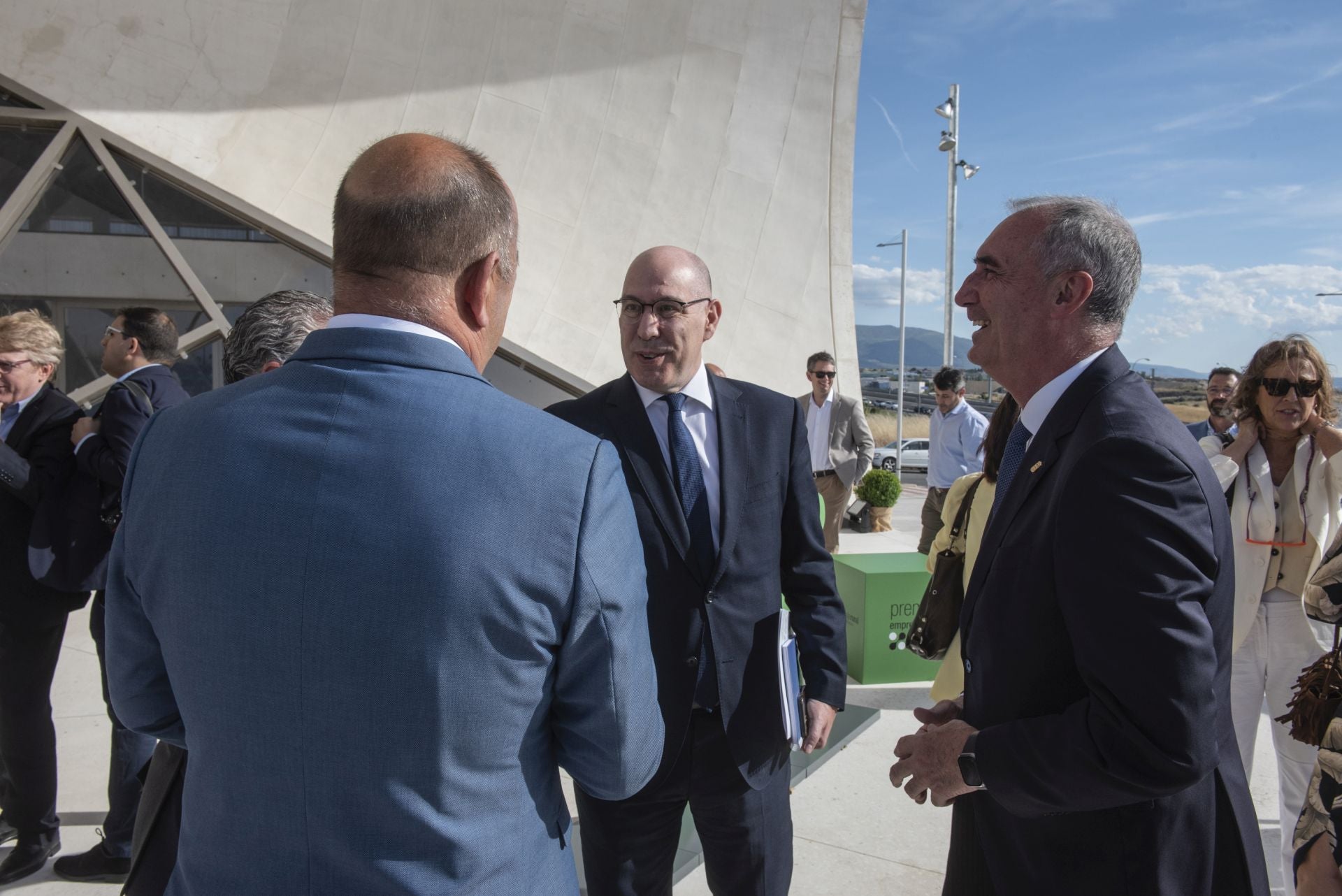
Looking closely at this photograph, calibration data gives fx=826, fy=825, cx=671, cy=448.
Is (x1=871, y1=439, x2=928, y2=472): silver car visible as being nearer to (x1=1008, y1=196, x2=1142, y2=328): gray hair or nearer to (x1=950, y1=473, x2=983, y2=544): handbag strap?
(x1=950, y1=473, x2=983, y2=544): handbag strap

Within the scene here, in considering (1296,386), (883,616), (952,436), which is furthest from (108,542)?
(952,436)

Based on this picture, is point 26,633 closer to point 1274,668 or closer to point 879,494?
point 1274,668

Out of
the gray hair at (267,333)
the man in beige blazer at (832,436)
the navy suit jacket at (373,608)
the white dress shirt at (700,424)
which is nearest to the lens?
the navy suit jacket at (373,608)

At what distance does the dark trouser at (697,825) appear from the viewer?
1887 millimetres

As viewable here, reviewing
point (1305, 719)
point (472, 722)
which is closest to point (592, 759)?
point (472, 722)

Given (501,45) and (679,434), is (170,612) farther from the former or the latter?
(501,45)

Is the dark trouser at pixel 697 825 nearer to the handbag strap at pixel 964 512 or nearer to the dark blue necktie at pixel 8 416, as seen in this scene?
the handbag strap at pixel 964 512

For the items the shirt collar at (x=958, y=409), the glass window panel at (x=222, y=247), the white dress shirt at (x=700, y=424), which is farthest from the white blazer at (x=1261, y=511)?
the glass window panel at (x=222, y=247)

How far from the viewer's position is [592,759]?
111 cm

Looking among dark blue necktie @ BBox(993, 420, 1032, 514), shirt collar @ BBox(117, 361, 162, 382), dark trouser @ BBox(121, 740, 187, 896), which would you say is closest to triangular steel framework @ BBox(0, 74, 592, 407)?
shirt collar @ BBox(117, 361, 162, 382)

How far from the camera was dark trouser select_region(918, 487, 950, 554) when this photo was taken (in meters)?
5.96

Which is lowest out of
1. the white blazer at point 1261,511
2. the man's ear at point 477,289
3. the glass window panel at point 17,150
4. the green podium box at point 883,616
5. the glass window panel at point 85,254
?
the green podium box at point 883,616

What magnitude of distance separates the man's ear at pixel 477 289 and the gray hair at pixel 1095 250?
0.95 meters

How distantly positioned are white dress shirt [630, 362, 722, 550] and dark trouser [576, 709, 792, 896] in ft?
1.79
